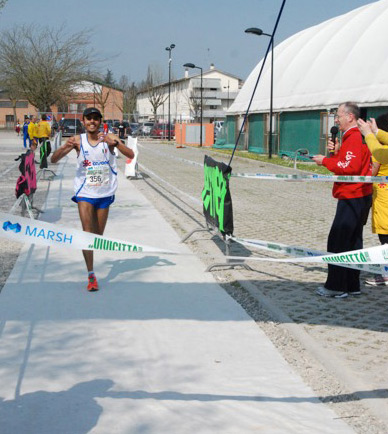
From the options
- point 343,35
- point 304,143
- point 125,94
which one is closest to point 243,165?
point 304,143

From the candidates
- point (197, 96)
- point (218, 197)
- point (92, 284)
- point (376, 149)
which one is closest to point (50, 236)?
point (92, 284)

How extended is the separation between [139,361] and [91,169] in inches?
100

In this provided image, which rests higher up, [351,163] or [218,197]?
[351,163]

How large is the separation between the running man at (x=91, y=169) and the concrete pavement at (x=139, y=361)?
0.69 metres

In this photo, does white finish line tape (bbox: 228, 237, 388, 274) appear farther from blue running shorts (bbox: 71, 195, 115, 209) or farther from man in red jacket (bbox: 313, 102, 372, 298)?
blue running shorts (bbox: 71, 195, 115, 209)

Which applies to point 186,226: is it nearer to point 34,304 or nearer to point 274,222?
point 274,222

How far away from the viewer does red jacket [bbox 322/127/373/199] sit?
20.0 ft

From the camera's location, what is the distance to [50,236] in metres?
4.53

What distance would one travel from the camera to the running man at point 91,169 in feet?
21.1

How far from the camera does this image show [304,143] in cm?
3203

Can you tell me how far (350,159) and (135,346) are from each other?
9.17 ft

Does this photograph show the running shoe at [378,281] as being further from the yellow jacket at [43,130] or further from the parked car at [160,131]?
the parked car at [160,131]

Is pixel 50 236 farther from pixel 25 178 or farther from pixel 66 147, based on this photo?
pixel 25 178

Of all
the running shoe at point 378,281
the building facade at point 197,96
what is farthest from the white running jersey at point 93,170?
the building facade at point 197,96
